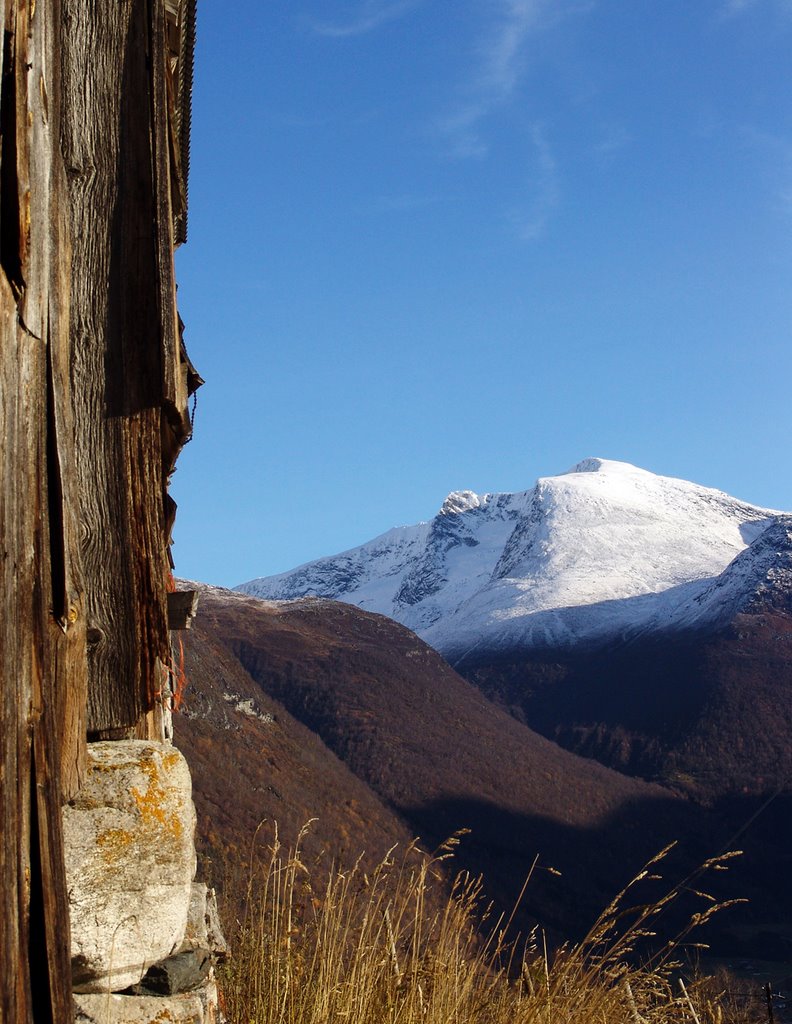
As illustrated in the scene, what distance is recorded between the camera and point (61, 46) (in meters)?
3.20

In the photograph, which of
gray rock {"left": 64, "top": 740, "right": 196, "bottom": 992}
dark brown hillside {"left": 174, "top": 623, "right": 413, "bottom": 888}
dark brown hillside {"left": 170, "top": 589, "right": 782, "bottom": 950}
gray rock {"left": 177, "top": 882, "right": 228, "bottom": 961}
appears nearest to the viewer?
gray rock {"left": 64, "top": 740, "right": 196, "bottom": 992}

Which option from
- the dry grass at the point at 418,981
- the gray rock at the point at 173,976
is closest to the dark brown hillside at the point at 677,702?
the dry grass at the point at 418,981

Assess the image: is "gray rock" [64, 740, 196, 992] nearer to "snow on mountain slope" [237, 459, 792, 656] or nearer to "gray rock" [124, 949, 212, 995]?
"gray rock" [124, 949, 212, 995]

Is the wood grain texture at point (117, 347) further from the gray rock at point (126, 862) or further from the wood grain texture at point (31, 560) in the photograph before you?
the wood grain texture at point (31, 560)

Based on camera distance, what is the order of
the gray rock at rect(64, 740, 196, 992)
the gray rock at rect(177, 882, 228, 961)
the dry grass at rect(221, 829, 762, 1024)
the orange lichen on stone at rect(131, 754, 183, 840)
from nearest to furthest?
→ the gray rock at rect(64, 740, 196, 992)
the orange lichen on stone at rect(131, 754, 183, 840)
the gray rock at rect(177, 882, 228, 961)
the dry grass at rect(221, 829, 762, 1024)

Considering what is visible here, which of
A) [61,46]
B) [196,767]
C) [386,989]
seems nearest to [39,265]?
[61,46]

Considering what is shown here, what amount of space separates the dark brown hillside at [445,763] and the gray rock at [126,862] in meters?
31.9

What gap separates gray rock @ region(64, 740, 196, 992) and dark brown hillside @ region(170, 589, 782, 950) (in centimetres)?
3193

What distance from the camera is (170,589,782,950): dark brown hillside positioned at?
1778 inches

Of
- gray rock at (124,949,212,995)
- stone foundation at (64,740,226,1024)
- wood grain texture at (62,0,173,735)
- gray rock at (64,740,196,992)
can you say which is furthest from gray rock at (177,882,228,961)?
wood grain texture at (62,0,173,735)

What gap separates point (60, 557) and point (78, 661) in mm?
339

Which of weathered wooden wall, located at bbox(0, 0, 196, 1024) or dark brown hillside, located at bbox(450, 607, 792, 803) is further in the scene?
dark brown hillside, located at bbox(450, 607, 792, 803)

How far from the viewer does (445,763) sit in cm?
5206

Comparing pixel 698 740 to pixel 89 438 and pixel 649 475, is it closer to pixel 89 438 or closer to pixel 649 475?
pixel 89 438
